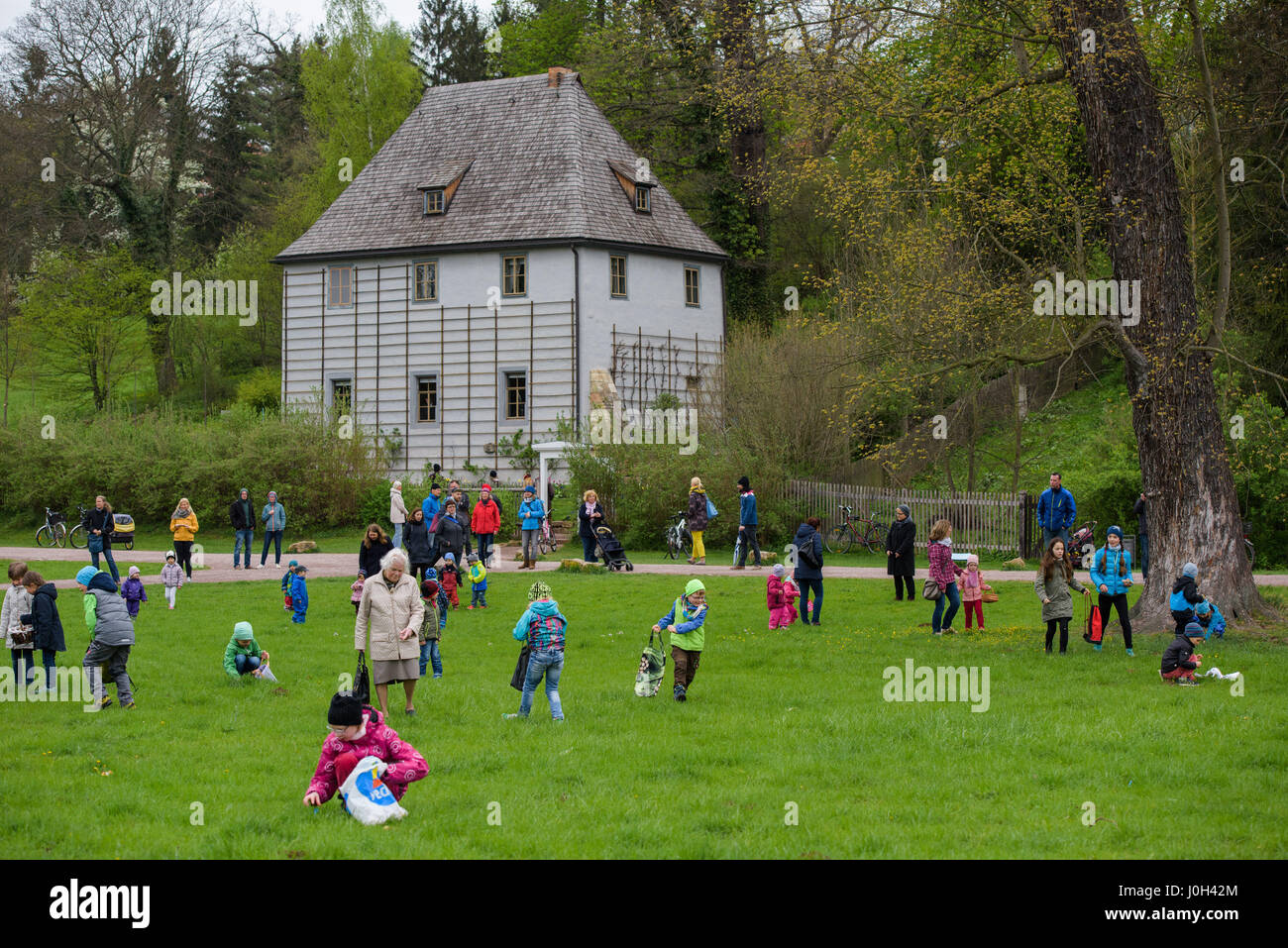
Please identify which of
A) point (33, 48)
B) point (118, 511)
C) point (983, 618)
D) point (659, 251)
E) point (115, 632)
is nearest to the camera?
point (115, 632)

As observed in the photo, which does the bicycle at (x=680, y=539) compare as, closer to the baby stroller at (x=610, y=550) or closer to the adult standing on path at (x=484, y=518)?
the baby stroller at (x=610, y=550)

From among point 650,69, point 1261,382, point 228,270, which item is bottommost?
point 1261,382

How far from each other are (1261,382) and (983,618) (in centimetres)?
1807

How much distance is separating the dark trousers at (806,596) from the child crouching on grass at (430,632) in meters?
6.48

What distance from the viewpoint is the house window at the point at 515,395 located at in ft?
143

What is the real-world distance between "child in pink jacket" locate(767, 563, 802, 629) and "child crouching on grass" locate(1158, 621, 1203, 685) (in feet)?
20.0

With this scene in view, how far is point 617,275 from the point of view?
43.7m

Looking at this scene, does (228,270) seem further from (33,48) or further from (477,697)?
(477,697)

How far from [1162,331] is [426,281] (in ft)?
100.0

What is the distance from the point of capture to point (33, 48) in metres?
51.3

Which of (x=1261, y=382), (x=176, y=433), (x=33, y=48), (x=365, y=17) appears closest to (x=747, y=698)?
(x=1261, y=382)

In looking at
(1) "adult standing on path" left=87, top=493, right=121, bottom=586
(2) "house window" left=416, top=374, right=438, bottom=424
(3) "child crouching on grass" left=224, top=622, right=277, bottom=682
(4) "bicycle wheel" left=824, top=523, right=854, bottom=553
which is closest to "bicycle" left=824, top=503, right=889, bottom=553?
(4) "bicycle wheel" left=824, top=523, right=854, bottom=553

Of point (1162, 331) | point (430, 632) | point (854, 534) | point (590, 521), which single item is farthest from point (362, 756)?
point (854, 534)

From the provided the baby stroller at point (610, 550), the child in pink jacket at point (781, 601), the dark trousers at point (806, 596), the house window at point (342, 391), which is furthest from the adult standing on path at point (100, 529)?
the house window at point (342, 391)
